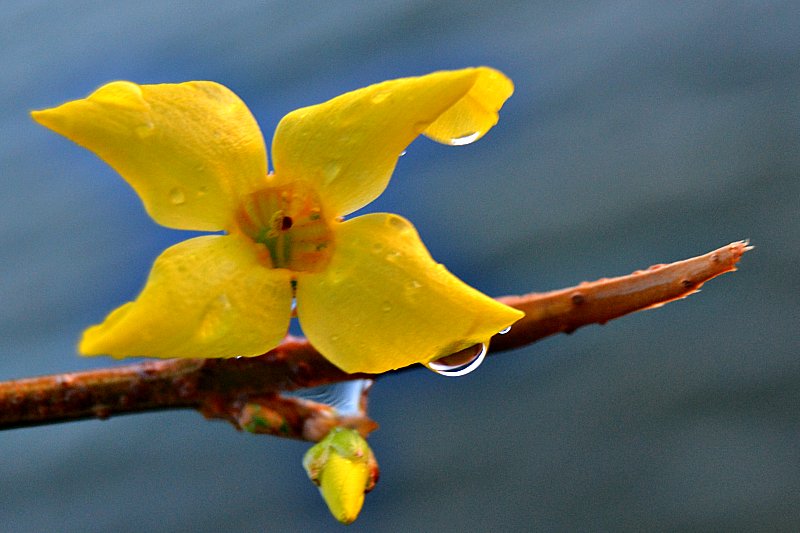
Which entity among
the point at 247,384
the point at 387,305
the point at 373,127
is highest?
the point at 373,127

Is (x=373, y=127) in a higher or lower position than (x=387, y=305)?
higher

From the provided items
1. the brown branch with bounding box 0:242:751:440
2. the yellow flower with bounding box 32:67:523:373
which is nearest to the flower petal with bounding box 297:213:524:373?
the yellow flower with bounding box 32:67:523:373

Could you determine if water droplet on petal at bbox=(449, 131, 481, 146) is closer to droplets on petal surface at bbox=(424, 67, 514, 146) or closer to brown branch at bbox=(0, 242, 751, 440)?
droplets on petal surface at bbox=(424, 67, 514, 146)

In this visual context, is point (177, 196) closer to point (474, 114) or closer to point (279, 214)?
point (279, 214)

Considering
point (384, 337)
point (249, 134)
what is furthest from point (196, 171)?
point (384, 337)

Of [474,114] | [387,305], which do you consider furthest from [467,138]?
[387,305]

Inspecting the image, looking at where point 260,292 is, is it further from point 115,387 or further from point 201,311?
point 115,387

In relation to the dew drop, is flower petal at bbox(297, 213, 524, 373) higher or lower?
lower

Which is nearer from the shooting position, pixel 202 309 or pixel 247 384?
pixel 202 309
